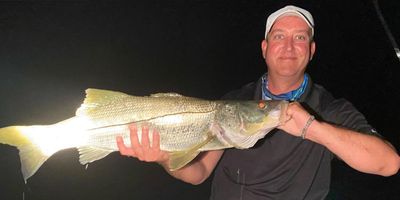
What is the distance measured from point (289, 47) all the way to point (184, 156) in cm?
120

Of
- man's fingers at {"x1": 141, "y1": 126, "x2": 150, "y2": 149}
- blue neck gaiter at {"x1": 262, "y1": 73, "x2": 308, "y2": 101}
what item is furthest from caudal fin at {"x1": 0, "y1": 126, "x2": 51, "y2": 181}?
blue neck gaiter at {"x1": 262, "y1": 73, "x2": 308, "y2": 101}

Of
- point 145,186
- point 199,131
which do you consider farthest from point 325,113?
A: point 145,186

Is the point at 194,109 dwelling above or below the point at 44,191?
above

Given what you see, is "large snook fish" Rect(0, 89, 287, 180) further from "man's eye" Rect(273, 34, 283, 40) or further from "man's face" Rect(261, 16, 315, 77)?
"man's eye" Rect(273, 34, 283, 40)

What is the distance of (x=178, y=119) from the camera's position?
292cm

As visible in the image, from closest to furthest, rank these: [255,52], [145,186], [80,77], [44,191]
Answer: [44,191] < [145,186] < [80,77] < [255,52]

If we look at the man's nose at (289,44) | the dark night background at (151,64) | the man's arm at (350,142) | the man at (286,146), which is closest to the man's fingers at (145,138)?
the man at (286,146)

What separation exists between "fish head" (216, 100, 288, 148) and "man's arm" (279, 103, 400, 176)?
0.50ft

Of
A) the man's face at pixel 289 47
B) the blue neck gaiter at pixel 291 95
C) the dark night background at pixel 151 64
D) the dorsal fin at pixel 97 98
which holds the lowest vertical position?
the dark night background at pixel 151 64

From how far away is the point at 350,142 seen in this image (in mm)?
2525

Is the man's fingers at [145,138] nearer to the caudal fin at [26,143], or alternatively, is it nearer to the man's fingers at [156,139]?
the man's fingers at [156,139]

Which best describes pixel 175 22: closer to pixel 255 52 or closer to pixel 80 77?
pixel 255 52

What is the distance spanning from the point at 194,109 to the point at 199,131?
0.17 metres

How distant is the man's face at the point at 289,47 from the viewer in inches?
121
